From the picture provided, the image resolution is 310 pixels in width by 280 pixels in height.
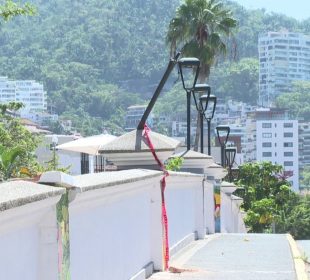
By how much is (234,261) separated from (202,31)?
30928 mm

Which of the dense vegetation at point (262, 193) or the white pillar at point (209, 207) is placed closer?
the white pillar at point (209, 207)

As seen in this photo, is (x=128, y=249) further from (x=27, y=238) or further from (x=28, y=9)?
(x=28, y=9)

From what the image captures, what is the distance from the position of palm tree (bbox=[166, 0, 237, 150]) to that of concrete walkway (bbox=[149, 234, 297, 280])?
25234mm

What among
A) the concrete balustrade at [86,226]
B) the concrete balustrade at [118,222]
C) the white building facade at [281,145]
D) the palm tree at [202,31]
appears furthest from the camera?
the white building facade at [281,145]

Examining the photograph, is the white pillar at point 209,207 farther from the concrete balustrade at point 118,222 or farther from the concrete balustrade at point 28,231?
the concrete balustrade at point 28,231

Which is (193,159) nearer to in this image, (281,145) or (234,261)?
(234,261)

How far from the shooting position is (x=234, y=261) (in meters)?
13.4

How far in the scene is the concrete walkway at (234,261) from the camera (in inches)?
446

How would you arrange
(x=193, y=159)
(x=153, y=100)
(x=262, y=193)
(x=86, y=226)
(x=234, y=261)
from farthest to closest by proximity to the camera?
(x=262, y=193)
(x=193, y=159)
(x=234, y=261)
(x=153, y=100)
(x=86, y=226)

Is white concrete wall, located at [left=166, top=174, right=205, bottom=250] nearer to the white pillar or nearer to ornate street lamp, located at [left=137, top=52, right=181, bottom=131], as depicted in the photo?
ornate street lamp, located at [left=137, top=52, right=181, bottom=131]

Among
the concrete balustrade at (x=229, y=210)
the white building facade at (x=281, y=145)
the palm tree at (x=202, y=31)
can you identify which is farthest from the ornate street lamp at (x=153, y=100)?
the white building facade at (x=281, y=145)

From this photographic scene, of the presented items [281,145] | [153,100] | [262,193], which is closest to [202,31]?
[262,193]

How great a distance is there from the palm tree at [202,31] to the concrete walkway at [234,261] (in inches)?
993

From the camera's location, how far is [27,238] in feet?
18.1
